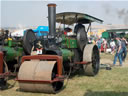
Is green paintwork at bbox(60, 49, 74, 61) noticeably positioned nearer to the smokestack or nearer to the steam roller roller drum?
the smokestack

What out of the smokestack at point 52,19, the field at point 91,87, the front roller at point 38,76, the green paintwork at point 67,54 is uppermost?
the smokestack at point 52,19

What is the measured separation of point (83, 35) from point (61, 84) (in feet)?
6.44

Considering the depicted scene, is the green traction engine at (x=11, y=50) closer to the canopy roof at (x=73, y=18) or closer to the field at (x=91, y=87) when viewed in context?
the field at (x=91, y=87)

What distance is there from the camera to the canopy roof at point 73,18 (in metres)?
5.88

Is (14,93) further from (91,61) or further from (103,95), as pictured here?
(91,61)

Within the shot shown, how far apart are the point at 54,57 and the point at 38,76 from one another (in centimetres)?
51

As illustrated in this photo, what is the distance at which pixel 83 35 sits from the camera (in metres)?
5.83

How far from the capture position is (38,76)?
3.71 metres

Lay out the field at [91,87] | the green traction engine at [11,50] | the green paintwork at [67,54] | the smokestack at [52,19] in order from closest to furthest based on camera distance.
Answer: the field at [91,87], the green paintwork at [67,54], the smokestack at [52,19], the green traction engine at [11,50]

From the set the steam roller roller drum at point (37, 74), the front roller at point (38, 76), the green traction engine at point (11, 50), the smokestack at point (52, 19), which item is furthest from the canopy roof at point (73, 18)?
the steam roller roller drum at point (37, 74)

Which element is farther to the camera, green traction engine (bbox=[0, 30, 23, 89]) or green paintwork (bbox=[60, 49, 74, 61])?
green traction engine (bbox=[0, 30, 23, 89])

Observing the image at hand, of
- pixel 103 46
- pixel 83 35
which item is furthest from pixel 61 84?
A: pixel 103 46

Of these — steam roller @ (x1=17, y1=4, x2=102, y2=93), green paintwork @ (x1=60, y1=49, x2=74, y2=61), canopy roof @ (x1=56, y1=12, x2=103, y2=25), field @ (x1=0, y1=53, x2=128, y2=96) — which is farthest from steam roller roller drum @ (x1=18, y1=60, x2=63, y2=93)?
canopy roof @ (x1=56, y1=12, x2=103, y2=25)

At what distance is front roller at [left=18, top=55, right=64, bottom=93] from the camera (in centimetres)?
370
